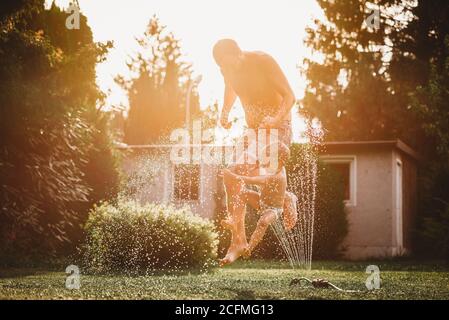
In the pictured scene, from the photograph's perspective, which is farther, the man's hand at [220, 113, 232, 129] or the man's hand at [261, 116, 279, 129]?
the man's hand at [220, 113, 232, 129]

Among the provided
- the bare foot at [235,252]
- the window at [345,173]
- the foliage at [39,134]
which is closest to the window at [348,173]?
the window at [345,173]

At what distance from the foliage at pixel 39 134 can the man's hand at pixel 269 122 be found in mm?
8115

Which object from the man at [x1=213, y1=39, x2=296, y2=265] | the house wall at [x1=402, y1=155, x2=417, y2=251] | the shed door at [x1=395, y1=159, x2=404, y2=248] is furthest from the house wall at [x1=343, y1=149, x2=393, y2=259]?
the man at [x1=213, y1=39, x2=296, y2=265]

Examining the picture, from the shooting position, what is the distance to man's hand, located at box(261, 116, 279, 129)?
5824mm

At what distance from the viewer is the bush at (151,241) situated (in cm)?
1108

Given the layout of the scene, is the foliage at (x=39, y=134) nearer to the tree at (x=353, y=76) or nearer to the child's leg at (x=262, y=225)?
the child's leg at (x=262, y=225)

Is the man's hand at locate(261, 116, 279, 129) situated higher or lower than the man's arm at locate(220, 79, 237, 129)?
lower

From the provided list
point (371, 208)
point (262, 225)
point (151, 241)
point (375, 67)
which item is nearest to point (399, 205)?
point (371, 208)

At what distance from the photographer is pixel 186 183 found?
19562mm

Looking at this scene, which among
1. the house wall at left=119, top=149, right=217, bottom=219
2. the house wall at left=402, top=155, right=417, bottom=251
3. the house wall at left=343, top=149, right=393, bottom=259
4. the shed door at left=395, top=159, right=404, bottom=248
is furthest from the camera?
the house wall at left=402, top=155, right=417, bottom=251

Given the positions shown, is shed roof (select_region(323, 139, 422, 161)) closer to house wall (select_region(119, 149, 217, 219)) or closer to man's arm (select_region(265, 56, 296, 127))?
house wall (select_region(119, 149, 217, 219))
